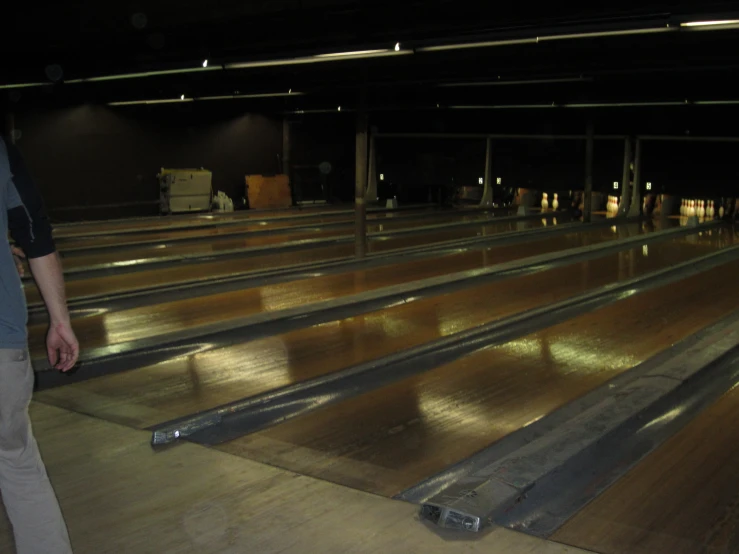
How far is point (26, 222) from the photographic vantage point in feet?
6.57

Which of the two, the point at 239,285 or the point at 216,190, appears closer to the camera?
the point at 239,285

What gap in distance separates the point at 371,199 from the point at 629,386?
45.6 ft

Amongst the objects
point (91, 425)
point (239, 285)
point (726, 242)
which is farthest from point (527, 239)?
point (91, 425)

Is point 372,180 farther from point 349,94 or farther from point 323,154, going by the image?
point 349,94

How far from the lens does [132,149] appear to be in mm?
14539

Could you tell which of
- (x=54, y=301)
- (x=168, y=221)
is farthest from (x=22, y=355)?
(x=168, y=221)

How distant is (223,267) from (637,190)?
983cm

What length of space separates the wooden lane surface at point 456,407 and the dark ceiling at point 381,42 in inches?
79.4

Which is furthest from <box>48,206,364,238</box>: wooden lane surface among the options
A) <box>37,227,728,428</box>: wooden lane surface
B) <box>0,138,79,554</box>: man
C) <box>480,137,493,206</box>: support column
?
<box>0,138,79,554</box>: man

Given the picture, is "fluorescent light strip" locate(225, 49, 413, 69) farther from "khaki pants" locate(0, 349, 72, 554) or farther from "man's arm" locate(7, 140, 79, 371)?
"khaki pants" locate(0, 349, 72, 554)

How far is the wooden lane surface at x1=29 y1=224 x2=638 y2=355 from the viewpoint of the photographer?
561 centimetres

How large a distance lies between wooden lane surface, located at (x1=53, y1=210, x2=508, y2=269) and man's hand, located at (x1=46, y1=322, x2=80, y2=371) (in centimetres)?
634

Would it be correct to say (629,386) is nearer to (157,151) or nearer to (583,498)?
(583,498)

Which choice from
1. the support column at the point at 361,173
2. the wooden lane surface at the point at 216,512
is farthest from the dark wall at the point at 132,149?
the wooden lane surface at the point at 216,512
